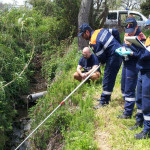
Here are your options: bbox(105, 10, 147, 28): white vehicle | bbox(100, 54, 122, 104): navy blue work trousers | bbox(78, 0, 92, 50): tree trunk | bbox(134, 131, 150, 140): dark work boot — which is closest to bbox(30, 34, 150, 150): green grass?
bbox(134, 131, 150, 140): dark work boot

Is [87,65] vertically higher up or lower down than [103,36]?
lower down

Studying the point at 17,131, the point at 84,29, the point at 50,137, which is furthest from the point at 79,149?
the point at 17,131

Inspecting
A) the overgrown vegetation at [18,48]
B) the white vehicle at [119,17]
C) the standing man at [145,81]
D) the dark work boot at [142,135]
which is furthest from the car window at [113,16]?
the dark work boot at [142,135]

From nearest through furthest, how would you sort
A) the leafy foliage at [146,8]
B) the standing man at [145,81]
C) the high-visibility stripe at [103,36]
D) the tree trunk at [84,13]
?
the standing man at [145,81]
the high-visibility stripe at [103,36]
the tree trunk at [84,13]
the leafy foliage at [146,8]

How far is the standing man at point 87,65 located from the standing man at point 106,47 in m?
1.13

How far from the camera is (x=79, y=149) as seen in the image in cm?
315

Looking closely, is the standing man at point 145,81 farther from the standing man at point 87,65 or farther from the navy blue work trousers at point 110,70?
the standing man at point 87,65

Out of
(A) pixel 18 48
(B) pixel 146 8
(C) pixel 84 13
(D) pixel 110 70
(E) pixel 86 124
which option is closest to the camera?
(E) pixel 86 124

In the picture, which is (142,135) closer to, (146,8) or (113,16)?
(113,16)

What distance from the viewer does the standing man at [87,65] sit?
5.28 m

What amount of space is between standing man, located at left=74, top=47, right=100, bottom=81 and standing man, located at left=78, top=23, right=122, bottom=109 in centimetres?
113

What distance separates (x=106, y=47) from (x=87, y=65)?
62.0 inches

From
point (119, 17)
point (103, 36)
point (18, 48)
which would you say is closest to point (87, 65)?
point (103, 36)

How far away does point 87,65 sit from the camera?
18.2ft
